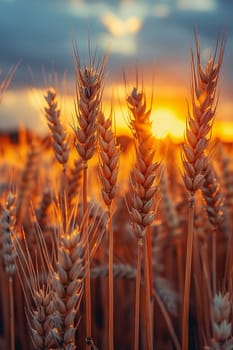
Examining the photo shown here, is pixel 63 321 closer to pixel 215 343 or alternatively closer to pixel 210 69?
pixel 215 343

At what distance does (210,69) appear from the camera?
200 cm

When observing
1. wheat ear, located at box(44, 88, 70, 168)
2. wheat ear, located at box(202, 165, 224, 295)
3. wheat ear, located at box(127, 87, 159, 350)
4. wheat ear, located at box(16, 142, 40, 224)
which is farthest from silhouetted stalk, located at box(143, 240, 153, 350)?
wheat ear, located at box(16, 142, 40, 224)

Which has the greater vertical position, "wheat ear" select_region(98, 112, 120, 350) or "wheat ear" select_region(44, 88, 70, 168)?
"wheat ear" select_region(44, 88, 70, 168)

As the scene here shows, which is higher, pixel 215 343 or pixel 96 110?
pixel 96 110

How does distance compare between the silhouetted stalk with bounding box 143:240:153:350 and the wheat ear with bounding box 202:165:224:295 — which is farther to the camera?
the wheat ear with bounding box 202:165:224:295

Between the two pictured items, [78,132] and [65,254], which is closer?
[65,254]

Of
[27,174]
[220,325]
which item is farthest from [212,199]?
[27,174]

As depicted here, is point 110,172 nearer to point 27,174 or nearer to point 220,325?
point 220,325

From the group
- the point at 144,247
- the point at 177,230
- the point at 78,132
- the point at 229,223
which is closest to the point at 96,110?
the point at 78,132

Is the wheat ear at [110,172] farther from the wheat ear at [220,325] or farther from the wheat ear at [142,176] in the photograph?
the wheat ear at [220,325]

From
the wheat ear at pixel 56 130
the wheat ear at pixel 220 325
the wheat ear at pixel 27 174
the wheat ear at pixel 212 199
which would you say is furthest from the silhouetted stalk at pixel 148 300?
the wheat ear at pixel 27 174

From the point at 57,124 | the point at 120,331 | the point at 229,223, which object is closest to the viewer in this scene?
the point at 57,124

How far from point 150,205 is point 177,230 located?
196cm

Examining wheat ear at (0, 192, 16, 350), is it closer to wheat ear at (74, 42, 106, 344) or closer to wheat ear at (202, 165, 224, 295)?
wheat ear at (74, 42, 106, 344)
